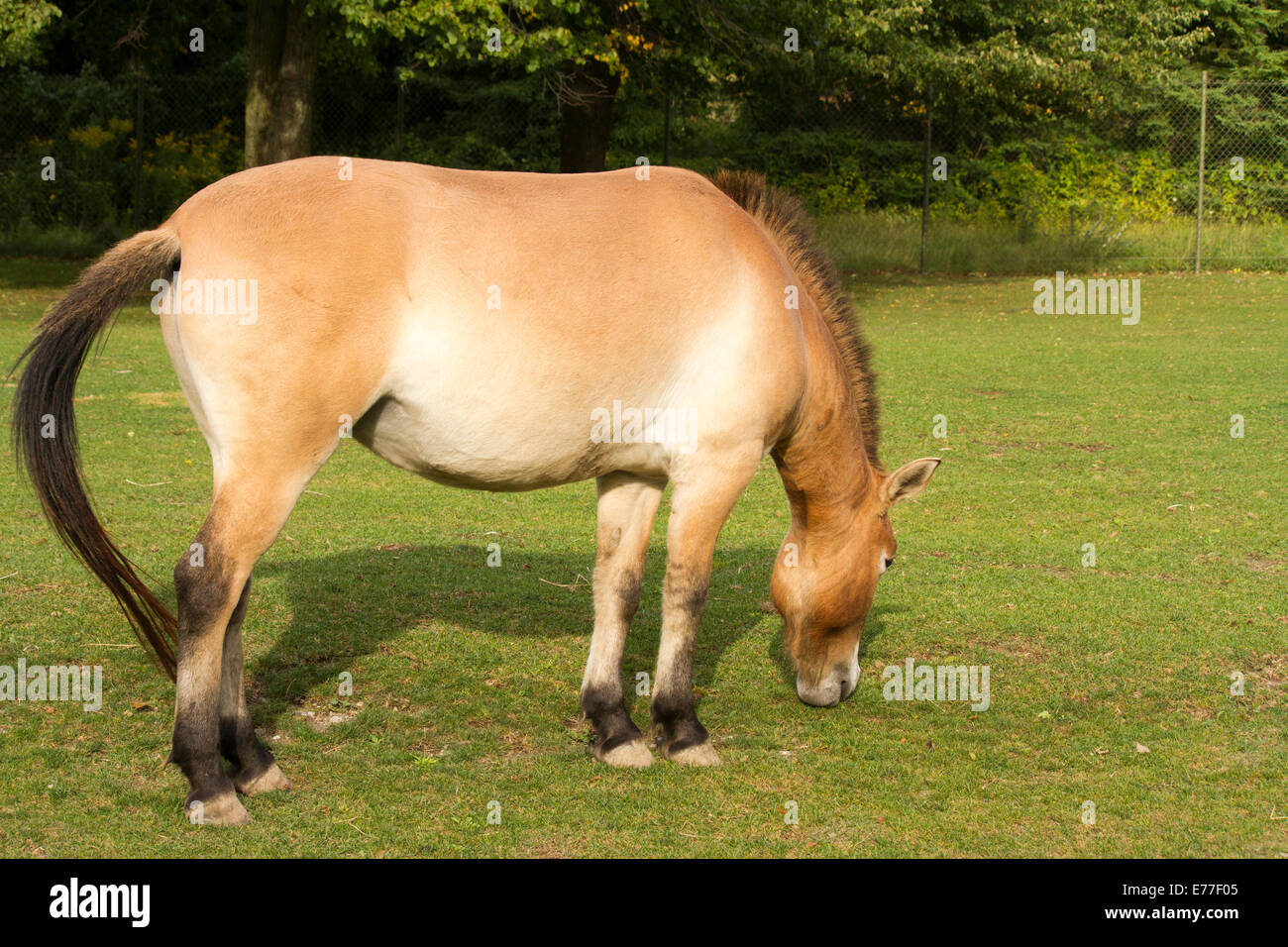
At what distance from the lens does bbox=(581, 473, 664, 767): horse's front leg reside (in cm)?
511

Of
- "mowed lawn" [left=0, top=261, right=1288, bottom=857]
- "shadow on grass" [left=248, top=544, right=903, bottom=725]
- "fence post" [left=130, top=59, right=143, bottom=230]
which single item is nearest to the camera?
"mowed lawn" [left=0, top=261, right=1288, bottom=857]

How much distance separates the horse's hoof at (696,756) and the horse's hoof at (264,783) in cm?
148

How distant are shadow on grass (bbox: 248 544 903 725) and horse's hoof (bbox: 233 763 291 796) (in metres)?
0.74

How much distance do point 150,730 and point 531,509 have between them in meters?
4.15

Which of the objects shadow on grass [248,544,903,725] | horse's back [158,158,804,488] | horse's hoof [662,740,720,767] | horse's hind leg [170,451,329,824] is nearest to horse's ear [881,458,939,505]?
horse's back [158,158,804,488]

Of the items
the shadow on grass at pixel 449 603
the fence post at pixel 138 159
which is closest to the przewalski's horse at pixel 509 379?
the shadow on grass at pixel 449 603

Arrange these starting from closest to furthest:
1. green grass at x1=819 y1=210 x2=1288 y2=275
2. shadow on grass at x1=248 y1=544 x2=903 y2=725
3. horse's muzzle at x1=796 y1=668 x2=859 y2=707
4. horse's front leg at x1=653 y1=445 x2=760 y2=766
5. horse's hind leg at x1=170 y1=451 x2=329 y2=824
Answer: horse's hind leg at x1=170 y1=451 x2=329 y2=824 < horse's front leg at x1=653 y1=445 x2=760 y2=766 < horse's muzzle at x1=796 y1=668 x2=859 y2=707 < shadow on grass at x1=248 y1=544 x2=903 y2=725 < green grass at x1=819 y1=210 x2=1288 y2=275

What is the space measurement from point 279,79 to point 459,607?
1250 centimetres

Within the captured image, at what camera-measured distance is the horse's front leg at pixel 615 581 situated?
5109 millimetres

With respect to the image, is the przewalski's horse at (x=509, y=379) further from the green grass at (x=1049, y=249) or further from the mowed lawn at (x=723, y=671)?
the green grass at (x=1049, y=249)

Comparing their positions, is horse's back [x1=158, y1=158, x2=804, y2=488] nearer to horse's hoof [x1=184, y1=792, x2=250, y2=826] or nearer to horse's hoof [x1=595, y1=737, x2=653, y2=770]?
horse's hoof [x1=595, y1=737, x2=653, y2=770]

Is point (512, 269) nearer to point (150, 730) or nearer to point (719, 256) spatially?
point (719, 256)

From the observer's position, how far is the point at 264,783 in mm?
4535

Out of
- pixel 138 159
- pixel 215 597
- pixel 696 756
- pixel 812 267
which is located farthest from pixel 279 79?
pixel 696 756
